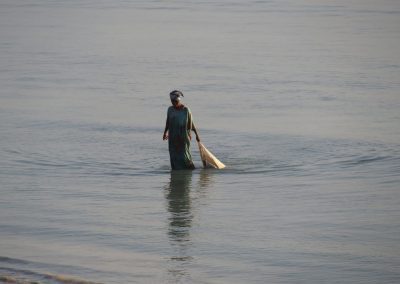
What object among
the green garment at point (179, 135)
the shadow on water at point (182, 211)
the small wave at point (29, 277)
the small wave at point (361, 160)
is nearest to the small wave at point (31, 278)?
the small wave at point (29, 277)

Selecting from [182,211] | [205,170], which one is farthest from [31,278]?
[205,170]

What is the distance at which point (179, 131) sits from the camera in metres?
14.5

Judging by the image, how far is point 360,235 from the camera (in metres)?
11.5

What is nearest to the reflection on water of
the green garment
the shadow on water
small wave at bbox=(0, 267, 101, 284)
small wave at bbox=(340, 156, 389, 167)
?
the shadow on water

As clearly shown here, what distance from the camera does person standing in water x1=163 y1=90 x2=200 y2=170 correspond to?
14.3m

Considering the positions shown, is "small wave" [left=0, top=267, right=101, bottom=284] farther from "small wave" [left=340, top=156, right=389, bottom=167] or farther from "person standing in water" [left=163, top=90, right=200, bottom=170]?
"small wave" [left=340, top=156, right=389, bottom=167]

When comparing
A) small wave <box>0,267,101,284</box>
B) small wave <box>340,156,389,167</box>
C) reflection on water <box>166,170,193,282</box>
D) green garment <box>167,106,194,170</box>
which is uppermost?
green garment <box>167,106,194,170</box>

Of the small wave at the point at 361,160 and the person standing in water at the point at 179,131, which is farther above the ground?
the person standing in water at the point at 179,131

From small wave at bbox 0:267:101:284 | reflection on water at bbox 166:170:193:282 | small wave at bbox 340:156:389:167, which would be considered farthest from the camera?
small wave at bbox 340:156:389:167

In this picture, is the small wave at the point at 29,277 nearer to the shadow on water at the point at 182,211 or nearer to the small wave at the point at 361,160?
the shadow on water at the point at 182,211

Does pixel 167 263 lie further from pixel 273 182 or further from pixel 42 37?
pixel 42 37

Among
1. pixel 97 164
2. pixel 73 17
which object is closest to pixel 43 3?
pixel 73 17

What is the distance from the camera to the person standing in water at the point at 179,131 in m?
14.3

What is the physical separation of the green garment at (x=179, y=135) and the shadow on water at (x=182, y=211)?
0.56 feet
